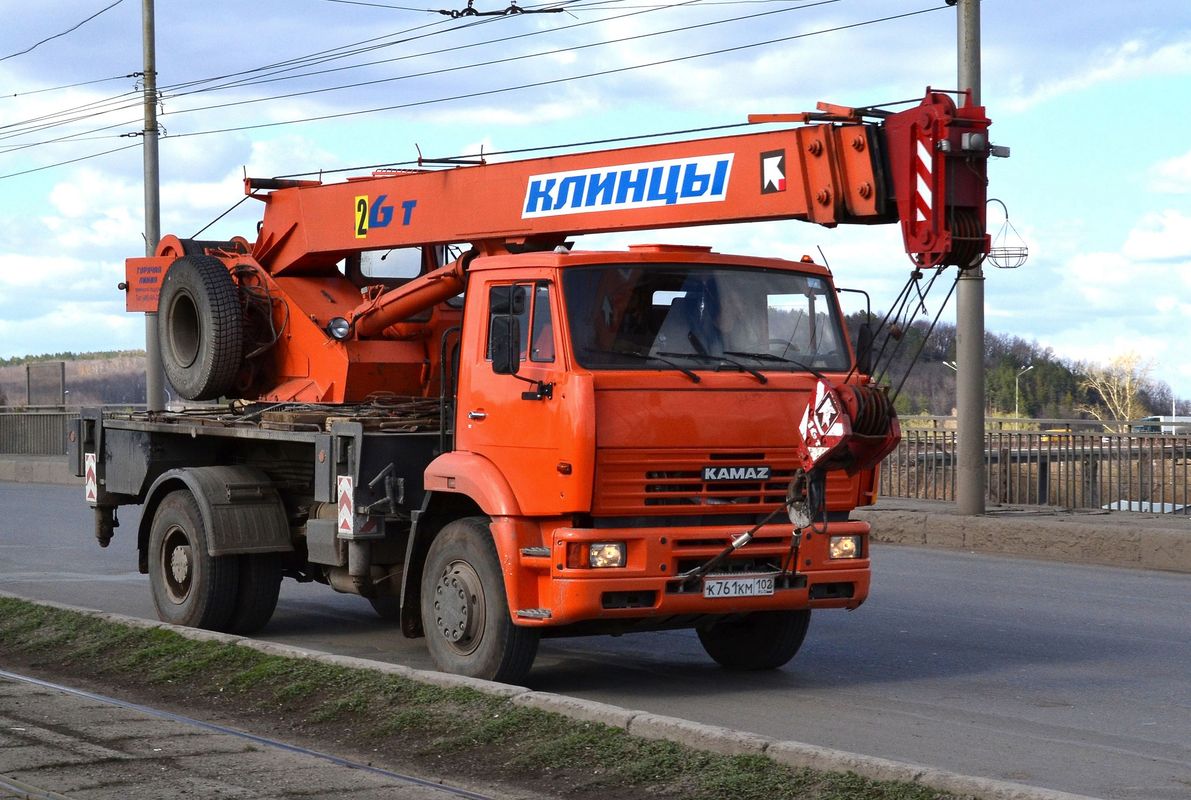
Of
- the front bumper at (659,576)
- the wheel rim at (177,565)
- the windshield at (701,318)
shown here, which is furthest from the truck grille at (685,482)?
the wheel rim at (177,565)

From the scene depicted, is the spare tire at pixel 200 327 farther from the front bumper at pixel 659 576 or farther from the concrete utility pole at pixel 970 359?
the concrete utility pole at pixel 970 359

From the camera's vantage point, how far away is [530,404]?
855 cm

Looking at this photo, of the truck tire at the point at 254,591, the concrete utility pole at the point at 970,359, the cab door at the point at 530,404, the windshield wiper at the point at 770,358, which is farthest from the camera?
the concrete utility pole at the point at 970,359

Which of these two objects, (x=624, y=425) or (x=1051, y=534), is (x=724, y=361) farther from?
(x=1051, y=534)

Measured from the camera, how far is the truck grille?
832 cm

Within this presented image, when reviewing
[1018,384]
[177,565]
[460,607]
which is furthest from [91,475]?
[1018,384]

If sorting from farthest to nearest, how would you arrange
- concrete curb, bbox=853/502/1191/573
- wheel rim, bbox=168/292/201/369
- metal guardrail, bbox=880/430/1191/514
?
metal guardrail, bbox=880/430/1191/514 < concrete curb, bbox=853/502/1191/573 < wheel rim, bbox=168/292/201/369

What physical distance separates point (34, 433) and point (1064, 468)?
24.5 meters

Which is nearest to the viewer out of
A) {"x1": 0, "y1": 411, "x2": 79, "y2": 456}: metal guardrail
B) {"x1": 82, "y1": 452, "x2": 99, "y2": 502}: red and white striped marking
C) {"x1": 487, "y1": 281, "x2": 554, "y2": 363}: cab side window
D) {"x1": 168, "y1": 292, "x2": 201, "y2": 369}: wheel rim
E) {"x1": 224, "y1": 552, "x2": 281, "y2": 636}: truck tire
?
{"x1": 487, "y1": 281, "x2": 554, "y2": 363}: cab side window

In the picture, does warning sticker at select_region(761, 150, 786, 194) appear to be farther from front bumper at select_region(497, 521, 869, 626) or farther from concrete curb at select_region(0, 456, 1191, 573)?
concrete curb at select_region(0, 456, 1191, 573)

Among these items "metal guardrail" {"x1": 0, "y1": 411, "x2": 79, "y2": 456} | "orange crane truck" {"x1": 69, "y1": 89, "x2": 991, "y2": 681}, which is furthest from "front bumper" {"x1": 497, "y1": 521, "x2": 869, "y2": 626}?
"metal guardrail" {"x1": 0, "y1": 411, "x2": 79, "y2": 456}

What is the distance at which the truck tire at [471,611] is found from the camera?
8.69m

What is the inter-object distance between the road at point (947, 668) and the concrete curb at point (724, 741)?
0.70m

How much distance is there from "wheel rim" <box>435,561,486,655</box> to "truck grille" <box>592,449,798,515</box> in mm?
1022
